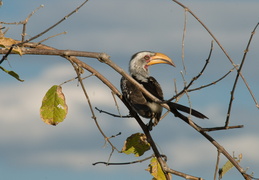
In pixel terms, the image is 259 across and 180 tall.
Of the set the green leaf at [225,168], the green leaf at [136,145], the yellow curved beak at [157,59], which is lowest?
the green leaf at [225,168]

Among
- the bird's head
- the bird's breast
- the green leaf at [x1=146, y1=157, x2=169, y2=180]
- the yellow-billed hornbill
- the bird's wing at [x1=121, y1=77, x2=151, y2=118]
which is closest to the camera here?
the green leaf at [x1=146, y1=157, x2=169, y2=180]

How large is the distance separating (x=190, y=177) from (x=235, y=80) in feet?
3.42

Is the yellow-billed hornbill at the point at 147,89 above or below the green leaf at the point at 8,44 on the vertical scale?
above

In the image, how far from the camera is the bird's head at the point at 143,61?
745 cm

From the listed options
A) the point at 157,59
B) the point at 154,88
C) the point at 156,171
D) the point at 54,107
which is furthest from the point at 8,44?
the point at 157,59

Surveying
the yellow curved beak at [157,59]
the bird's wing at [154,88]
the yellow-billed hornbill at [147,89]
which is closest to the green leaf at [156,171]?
the yellow-billed hornbill at [147,89]

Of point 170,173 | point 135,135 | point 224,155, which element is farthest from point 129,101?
point 224,155

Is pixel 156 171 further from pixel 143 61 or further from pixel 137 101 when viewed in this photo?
pixel 143 61

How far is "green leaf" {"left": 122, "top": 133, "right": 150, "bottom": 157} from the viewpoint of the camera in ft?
14.2

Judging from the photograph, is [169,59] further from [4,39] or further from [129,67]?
[4,39]

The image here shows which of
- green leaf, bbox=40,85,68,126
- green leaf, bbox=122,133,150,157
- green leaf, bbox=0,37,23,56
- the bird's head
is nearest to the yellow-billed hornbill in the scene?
the bird's head

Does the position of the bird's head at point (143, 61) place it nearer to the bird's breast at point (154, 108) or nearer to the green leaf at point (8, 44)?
the bird's breast at point (154, 108)

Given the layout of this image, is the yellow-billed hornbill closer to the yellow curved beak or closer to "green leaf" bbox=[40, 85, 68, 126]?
the yellow curved beak

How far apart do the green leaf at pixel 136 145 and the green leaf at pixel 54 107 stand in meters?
0.69
